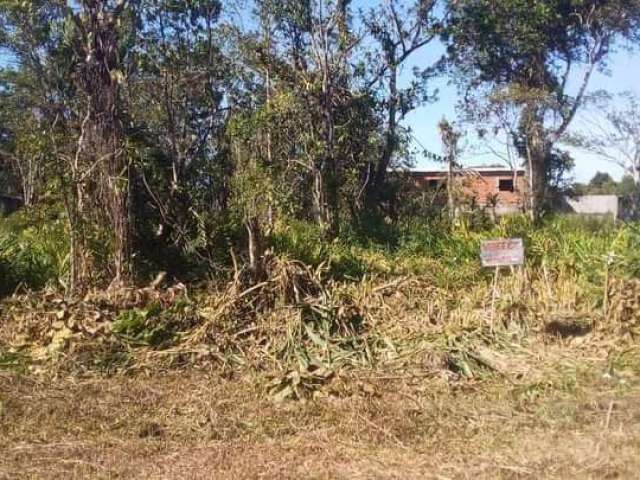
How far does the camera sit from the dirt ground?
455 centimetres

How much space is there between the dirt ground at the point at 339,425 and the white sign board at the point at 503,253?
1.22m

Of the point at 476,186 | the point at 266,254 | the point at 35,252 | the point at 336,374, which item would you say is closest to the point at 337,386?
the point at 336,374

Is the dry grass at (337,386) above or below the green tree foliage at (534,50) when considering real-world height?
below

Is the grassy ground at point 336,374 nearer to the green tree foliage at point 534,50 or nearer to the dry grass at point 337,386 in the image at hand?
the dry grass at point 337,386

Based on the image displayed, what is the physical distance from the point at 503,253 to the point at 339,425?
329 cm

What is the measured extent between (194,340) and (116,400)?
4.41ft

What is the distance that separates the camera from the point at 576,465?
4.53m

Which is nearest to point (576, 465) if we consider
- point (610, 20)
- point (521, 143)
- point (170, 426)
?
point (170, 426)

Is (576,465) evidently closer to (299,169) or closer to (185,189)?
(185,189)

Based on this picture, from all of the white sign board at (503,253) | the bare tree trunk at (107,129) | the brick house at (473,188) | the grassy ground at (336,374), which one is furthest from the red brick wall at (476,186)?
the bare tree trunk at (107,129)

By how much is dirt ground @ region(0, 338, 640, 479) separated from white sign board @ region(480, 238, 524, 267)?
122 centimetres

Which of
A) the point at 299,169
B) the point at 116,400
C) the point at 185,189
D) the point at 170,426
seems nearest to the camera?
the point at 170,426

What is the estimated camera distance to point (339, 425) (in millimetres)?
5297

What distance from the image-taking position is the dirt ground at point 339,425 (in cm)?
455
